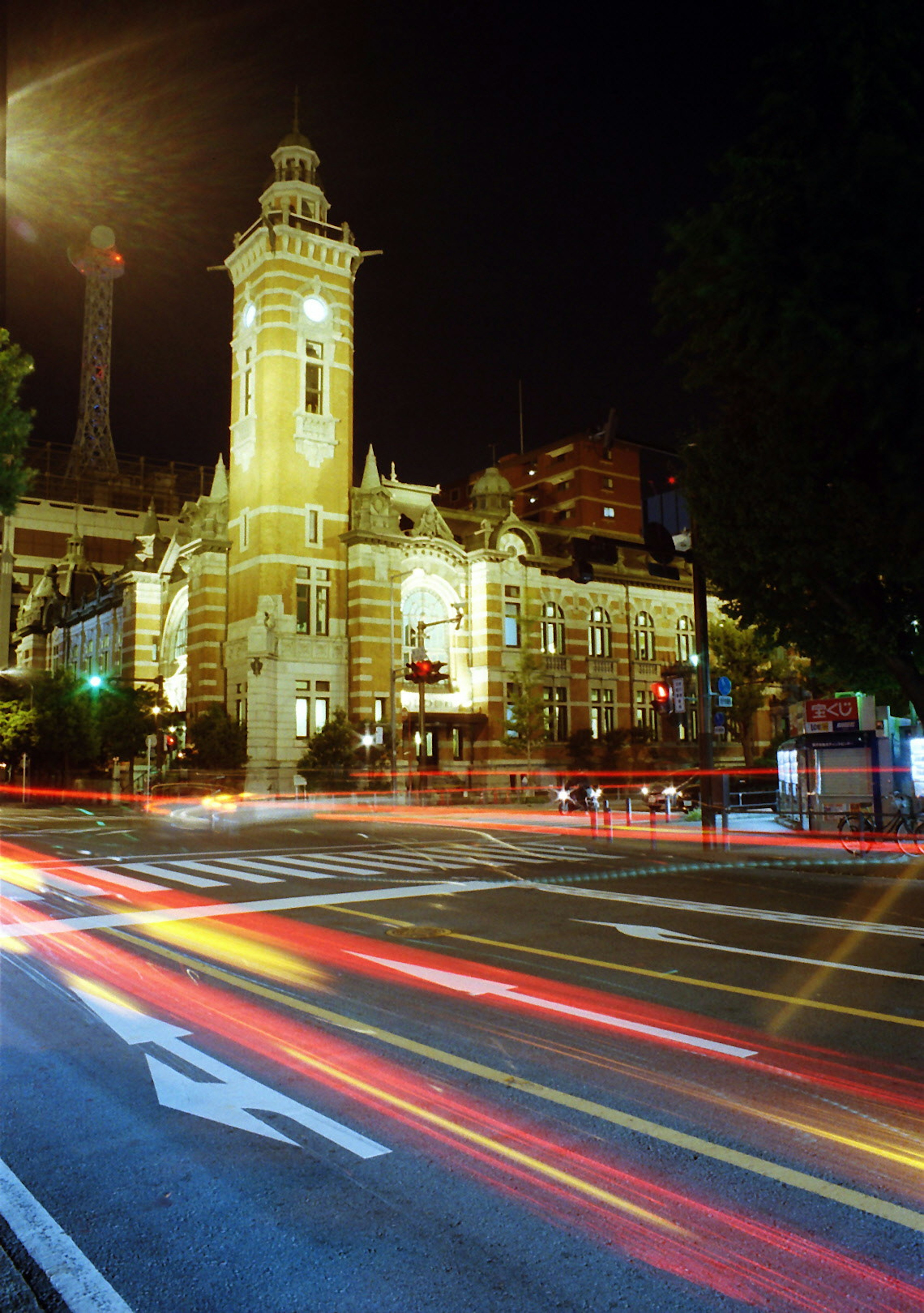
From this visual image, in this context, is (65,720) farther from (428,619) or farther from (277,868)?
(277,868)

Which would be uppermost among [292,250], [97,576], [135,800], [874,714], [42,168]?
[292,250]

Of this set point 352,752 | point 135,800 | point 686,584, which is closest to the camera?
point 135,800

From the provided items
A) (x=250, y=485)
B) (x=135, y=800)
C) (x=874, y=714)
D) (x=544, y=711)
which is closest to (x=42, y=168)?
(x=874, y=714)

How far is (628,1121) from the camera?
4.97 meters

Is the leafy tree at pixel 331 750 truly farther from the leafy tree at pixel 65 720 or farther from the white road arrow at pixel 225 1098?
the white road arrow at pixel 225 1098

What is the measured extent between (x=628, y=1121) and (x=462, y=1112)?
0.91m

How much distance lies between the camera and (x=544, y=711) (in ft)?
177

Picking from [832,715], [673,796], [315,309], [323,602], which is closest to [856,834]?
[832,715]

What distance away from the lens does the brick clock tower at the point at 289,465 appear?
46.9 metres

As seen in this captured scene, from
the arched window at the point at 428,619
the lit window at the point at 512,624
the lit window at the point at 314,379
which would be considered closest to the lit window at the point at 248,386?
the lit window at the point at 314,379

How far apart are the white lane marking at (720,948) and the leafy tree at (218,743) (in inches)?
1390

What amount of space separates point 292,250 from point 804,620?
42.9 metres

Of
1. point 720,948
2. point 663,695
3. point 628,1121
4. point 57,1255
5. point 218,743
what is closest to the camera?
point 57,1255

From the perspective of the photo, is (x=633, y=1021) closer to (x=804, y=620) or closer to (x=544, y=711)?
(x=804, y=620)
